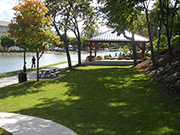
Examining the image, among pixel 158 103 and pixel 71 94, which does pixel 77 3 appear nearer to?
pixel 71 94

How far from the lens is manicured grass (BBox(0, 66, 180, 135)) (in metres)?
5.87

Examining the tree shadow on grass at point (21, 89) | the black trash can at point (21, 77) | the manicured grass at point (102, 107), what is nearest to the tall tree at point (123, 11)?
the manicured grass at point (102, 107)

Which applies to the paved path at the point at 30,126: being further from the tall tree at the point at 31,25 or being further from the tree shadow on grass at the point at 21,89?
the tall tree at the point at 31,25

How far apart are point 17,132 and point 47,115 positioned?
6.03ft

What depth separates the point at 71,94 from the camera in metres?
10.6

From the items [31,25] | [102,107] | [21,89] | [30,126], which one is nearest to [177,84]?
[102,107]

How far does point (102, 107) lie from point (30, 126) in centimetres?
303

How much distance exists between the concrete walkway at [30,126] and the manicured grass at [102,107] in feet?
1.17

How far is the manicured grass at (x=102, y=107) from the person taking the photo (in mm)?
5872

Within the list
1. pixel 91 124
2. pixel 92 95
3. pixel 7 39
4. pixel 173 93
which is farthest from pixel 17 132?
pixel 7 39

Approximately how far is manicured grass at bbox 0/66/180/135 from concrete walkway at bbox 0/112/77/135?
357 mm

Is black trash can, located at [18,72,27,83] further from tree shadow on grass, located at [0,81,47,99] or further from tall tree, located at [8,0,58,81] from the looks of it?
tall tree, located at [8,0,58,81]

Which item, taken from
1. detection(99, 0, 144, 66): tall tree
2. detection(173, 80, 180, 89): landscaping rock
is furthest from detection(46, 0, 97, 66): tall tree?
detection(173, 80, 180, 89): landscaping rock

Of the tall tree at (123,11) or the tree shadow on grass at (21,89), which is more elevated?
the tall tree at (123,11)
